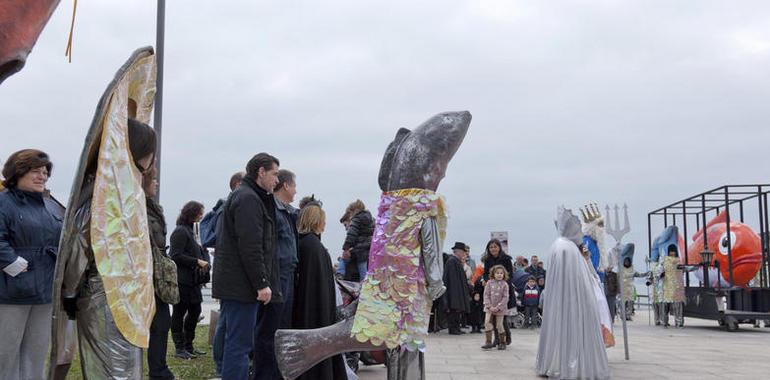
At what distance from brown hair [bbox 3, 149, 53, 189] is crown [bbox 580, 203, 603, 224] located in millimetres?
Answer: 8020

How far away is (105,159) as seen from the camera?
3.25 m

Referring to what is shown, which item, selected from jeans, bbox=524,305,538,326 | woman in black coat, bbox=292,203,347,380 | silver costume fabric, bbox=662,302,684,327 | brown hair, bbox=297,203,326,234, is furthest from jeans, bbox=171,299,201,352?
silver costume fabric, bbox=662,302,684,327

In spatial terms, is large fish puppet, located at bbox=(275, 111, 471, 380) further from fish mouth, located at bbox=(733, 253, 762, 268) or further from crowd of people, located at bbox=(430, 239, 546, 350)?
fish mouth, located at bbox=(733, 253, 762, 268)

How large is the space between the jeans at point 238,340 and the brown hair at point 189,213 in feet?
8.70

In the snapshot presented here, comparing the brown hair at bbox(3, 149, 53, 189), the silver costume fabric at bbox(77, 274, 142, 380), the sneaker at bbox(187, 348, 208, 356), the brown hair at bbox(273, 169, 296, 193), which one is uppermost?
the brown hair at bbox(273, 169, 296, 193)

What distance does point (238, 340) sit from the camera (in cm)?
511

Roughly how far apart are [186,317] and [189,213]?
159 centimetres

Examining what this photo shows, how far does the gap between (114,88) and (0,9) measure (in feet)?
7.43

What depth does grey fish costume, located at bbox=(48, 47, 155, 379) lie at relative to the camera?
318 cm

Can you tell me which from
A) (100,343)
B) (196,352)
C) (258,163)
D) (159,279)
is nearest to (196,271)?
(196,352)

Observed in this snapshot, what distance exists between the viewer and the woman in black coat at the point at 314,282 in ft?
19.5

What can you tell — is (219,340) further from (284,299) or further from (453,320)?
(453,320)

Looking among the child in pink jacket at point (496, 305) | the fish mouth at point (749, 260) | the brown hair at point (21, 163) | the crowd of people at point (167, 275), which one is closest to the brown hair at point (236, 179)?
the crowd of people at point (167, 275)

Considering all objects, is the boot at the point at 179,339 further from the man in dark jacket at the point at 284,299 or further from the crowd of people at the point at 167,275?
the man in dark jacket at the point at 284,299
